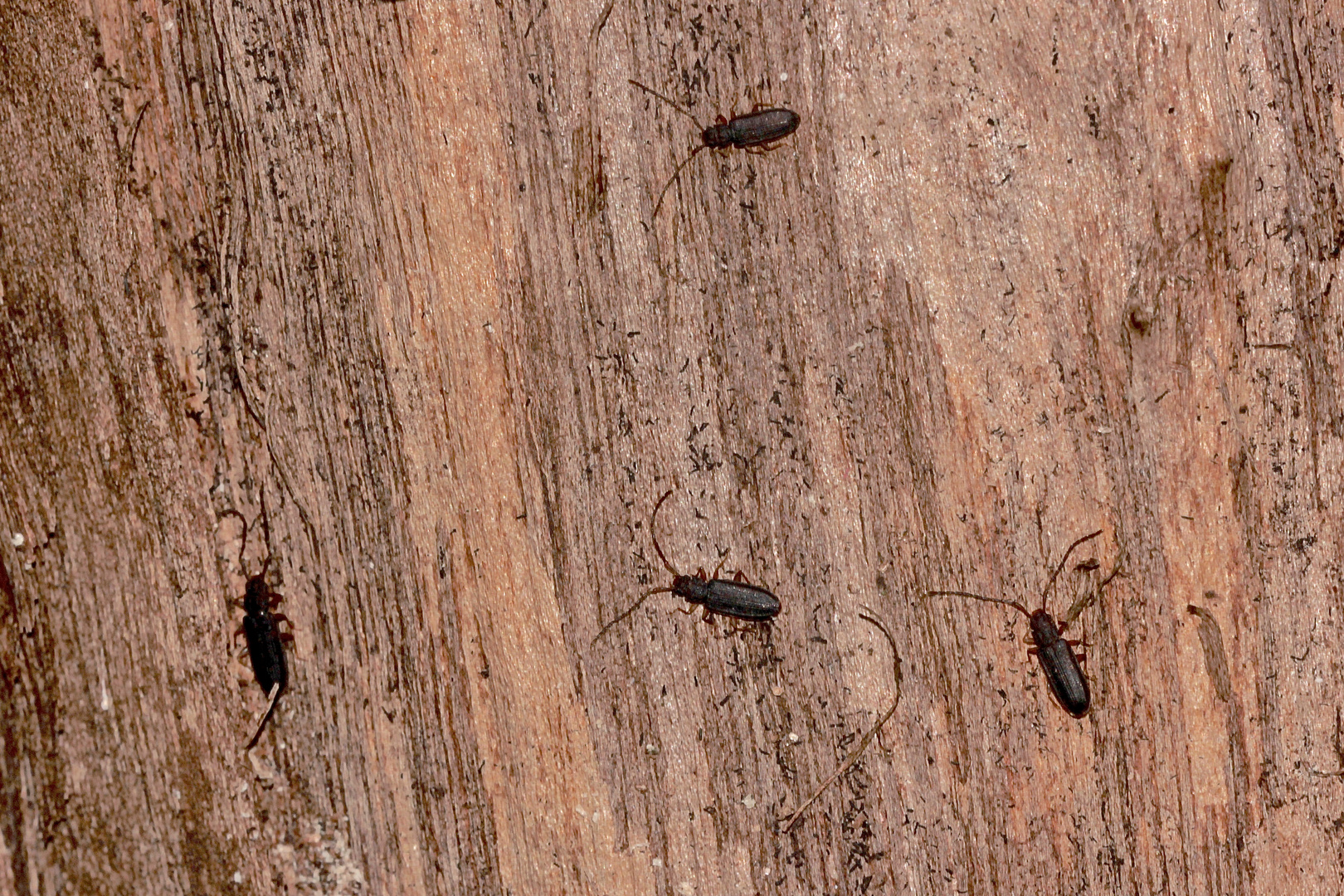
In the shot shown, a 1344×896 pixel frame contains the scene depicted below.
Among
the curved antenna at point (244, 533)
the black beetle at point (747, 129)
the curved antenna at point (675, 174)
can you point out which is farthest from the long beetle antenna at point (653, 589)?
the curved antenna at point (244, 533)

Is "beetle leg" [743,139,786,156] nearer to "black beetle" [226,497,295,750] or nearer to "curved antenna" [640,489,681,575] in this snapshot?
"curved antenna" [640,489,681,575]

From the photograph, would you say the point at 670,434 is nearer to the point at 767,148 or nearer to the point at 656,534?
the point at 656,534

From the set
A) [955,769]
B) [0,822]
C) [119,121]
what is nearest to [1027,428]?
[955,769]

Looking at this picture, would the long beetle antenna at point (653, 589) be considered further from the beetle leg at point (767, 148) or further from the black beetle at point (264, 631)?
the beetle leg at point (767, 148)

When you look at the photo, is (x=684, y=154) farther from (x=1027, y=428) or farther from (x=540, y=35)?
(x=1027, y=428)

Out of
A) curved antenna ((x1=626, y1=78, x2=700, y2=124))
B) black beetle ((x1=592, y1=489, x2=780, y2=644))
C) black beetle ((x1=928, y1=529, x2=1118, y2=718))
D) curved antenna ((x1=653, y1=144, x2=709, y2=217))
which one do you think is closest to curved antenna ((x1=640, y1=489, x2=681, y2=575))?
black beetle ((x1=592, y1=489, x2=780, y2=644))

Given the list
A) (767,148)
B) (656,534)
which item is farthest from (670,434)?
(767,148)
